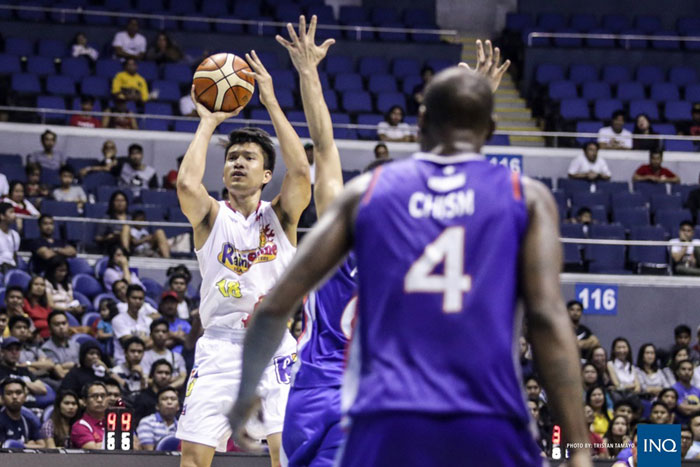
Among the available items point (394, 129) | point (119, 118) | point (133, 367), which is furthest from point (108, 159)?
point (133, 367)

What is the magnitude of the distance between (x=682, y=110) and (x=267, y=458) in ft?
39.9

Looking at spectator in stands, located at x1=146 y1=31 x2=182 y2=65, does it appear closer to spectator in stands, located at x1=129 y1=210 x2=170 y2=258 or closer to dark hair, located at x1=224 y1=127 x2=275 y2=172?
spectator in stands, located at x1=129 y1=210 x2=170 y2=258

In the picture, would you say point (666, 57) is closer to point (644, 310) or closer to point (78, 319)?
point (644, 310)

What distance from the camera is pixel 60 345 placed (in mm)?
10953

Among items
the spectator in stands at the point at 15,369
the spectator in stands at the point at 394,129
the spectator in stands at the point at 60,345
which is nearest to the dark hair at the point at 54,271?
the spectator in stands at the point at 60,345

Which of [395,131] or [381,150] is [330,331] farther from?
[395,131]

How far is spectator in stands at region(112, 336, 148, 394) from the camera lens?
1065 centimetres

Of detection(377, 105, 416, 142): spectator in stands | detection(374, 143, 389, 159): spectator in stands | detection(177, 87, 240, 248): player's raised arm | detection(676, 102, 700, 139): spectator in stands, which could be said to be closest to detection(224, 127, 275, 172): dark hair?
detection(177, 87, 240, 248): player's raised arm

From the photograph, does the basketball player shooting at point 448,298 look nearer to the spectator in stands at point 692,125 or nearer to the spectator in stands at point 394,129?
the spectator in stands at point 394,129

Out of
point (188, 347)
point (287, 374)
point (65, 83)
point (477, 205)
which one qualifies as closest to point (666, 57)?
point (65, 83)

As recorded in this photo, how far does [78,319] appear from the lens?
11992 millimetres

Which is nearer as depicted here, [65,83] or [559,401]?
[559,401]

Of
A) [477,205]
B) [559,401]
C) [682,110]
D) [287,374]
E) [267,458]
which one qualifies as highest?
[682,110]

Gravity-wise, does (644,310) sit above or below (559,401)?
below
